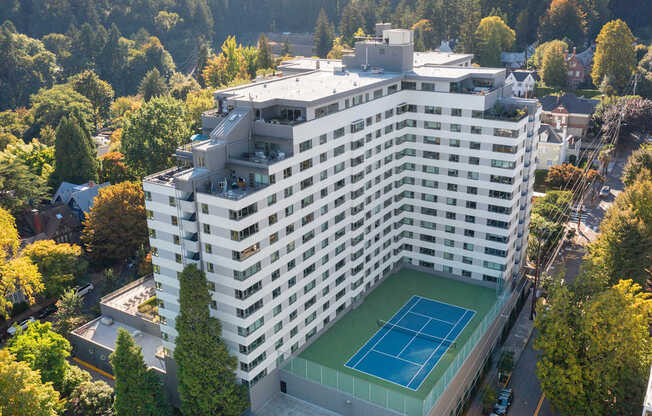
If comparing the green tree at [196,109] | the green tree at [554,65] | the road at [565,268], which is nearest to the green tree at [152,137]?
the green tree at [196,109]

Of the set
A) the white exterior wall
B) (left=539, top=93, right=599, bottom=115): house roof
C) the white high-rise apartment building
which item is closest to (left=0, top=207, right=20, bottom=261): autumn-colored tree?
the white high-rise apartment building

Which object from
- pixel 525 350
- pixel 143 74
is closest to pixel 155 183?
pixel 525 350

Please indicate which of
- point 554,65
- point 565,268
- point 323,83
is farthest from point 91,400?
point 554,65

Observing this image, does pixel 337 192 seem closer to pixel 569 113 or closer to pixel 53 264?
pixel 53 264

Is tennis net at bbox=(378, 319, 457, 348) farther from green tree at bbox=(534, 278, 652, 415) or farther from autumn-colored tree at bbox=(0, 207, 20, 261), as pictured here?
autumn-colored tree at bbox=(0, 207, 20, 261)

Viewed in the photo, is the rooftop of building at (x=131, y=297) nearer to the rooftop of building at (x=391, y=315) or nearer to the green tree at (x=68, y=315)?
the green tree at (x=68, y=315)

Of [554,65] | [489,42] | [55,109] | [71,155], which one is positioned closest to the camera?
[71,155]
